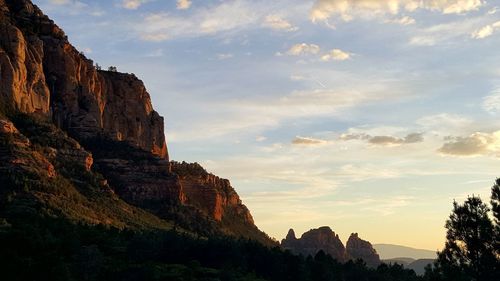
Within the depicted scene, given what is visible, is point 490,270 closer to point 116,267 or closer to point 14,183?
point 116,267

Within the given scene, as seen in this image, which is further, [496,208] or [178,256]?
[178,256]

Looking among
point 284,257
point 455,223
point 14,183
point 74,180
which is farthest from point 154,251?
point 455,223

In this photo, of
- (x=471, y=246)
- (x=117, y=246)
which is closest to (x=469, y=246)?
(x=471, y=246)

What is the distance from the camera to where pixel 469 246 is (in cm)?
7131

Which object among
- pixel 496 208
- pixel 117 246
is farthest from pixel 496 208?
pixel 117 246

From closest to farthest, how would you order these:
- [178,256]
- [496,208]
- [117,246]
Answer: [496,208]
[117,246]
[178,256]

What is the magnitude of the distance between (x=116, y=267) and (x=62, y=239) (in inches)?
528

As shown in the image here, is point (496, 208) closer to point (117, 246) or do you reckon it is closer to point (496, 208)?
point (496, 208)

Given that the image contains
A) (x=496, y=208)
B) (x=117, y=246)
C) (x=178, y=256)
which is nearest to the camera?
(x=496, y=208)

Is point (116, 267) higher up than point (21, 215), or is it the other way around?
point (21, 215)

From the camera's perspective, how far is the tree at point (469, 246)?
68938mm

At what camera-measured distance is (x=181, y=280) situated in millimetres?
116125

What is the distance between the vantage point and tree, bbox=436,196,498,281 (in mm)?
68938

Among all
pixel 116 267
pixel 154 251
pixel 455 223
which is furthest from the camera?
pixel 154 251
